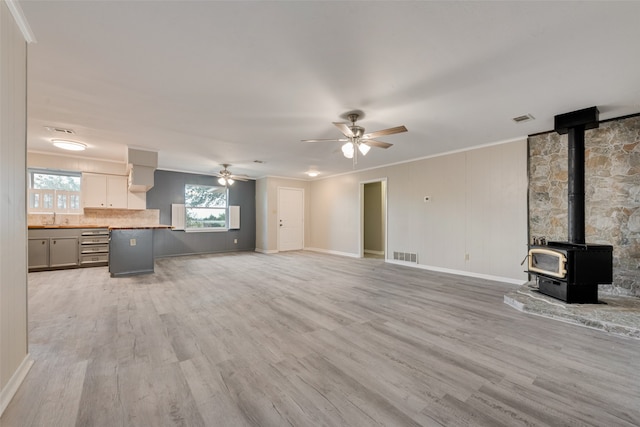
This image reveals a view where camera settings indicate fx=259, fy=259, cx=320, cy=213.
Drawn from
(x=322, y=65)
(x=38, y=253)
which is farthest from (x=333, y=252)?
(x=38, y=253)

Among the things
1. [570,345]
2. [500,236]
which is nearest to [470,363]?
[570,345]

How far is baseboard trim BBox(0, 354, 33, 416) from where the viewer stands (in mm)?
1517

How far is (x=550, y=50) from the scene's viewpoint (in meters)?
2.15

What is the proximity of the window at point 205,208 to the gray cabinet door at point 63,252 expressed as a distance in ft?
8.30

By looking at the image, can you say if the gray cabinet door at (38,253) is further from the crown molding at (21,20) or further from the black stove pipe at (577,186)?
the black stove pipe at (577,186)

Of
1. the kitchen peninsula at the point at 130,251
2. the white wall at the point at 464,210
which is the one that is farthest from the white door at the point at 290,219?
the kitchen peninsula at the point at 130,251

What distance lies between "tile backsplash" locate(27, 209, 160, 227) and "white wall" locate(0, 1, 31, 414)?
515 cm

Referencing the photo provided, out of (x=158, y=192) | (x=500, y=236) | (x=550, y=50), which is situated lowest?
(x=500, y=236)

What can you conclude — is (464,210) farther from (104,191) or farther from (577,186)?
(104,191)

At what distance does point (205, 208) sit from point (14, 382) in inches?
270

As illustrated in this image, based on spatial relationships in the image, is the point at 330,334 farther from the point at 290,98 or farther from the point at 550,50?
the point at 550,50

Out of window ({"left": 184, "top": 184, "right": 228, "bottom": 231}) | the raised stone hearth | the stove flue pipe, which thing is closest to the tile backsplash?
window ({"left": 184, "top": 184, "right": 228, "bottom": 231})

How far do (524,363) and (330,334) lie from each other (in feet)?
5.23

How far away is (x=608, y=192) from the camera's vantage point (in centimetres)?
370
